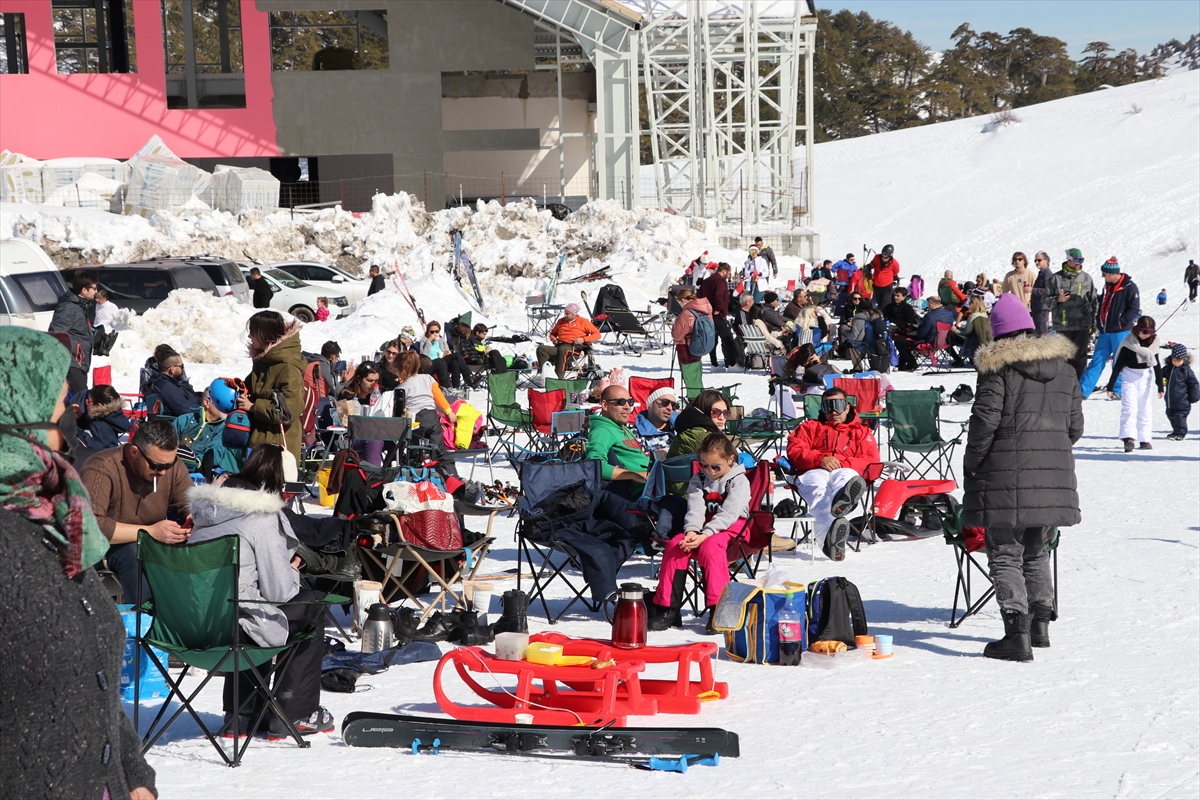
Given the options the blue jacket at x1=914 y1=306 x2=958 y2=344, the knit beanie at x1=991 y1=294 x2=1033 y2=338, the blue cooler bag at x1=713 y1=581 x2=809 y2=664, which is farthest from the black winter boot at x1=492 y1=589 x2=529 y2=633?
the blue jacket at x1=914 y1=306 x2=958 y2=344

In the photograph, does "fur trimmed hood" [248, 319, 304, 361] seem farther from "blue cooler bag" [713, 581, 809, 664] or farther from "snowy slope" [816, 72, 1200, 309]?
"snowy slope" [816, 72, 1200, 309]

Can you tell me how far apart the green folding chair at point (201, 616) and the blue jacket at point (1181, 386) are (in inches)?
416

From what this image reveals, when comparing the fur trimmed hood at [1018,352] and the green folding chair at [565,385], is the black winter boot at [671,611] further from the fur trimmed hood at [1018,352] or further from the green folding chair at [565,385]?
the green folding chair at [565,385]

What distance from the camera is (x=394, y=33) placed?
35375 millimetres

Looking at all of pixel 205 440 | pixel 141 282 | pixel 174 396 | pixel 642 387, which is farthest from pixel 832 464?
pixel 141 282

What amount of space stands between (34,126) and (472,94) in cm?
1214

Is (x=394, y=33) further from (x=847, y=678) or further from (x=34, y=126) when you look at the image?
(x=847, y=678)

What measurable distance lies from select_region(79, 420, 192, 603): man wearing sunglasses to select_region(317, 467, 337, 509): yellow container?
382 centimetres

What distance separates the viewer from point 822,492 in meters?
8.43

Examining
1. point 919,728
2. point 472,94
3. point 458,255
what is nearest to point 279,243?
point 458,255

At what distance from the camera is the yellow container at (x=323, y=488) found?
968 centimetres

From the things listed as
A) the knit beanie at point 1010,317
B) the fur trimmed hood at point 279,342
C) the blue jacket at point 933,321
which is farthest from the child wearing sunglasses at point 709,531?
the blue jacket at point 933,321

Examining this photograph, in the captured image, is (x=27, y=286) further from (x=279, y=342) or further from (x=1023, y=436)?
(x=1023, y=436)

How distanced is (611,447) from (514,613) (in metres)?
2.16
